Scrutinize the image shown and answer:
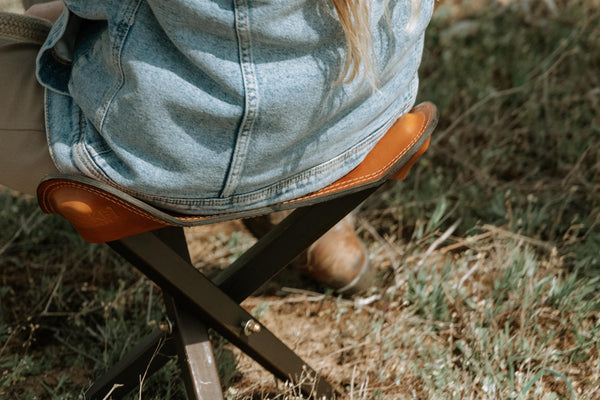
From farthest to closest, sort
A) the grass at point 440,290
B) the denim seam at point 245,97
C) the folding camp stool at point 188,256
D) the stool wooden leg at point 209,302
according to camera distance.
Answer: the grass at point 440,290
the stool wooden leg at point 209,302
the folding camp stool at point 188,256
the denim seam at point 245,97

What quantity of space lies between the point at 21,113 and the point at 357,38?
2.13 ft

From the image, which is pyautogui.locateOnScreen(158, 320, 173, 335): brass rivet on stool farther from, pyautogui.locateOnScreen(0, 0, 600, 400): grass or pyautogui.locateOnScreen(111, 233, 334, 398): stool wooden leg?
Answer: pyautogui.locateOnScreen(0, 0, 600, 400): grass

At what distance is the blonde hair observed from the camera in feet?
3.19

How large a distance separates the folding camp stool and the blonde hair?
239mm

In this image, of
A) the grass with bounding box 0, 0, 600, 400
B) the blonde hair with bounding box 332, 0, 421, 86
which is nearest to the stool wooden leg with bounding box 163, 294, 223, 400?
the grass with bounding box 0, 0, 600, 400

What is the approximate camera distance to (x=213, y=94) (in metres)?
1.03

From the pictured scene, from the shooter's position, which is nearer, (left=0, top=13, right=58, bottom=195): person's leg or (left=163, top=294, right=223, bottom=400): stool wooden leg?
(left=0, top=13, right=58, bottom=195): person's leg

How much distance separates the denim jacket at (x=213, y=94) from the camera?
3.23 ft

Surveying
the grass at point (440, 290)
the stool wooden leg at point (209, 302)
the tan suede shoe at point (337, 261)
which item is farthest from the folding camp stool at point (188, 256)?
the tan suede shoe at point (337, 261)

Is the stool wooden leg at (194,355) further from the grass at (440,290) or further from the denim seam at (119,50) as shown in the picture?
the denim seam at (119,50)

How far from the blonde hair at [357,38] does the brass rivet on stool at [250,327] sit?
632mm

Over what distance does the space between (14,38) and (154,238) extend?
466 mm

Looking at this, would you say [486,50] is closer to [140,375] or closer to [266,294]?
[266,294]

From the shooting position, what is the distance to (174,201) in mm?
1140
